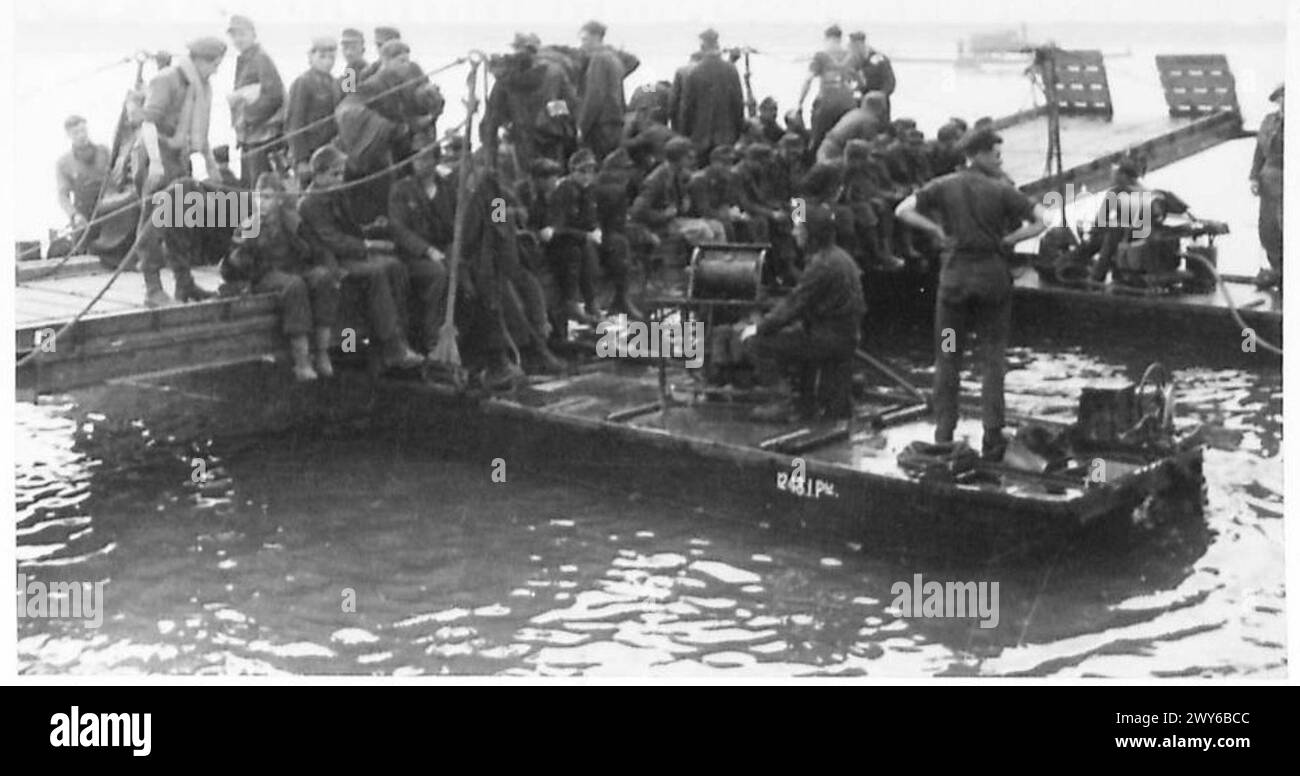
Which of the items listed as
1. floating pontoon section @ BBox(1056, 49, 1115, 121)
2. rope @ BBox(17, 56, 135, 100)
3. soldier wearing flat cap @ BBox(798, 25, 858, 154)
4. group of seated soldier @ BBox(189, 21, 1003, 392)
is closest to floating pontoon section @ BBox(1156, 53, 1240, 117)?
floating pontoon section @ BBox(1056, 49, 1115, 121)

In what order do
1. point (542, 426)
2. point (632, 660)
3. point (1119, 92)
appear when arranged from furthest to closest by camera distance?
1. point (1119, 92)
2. point (542, 426)
3. point (632, 660)

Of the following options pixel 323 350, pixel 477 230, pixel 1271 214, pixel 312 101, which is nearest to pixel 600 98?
pixel 312 101

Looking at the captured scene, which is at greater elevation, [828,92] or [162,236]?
[828,92]

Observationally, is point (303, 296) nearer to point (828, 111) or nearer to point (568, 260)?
point (568, 260)

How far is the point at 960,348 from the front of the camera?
9.87 m

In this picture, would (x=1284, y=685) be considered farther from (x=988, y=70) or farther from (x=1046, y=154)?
(x=1046, y=154)

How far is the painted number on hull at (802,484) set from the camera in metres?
10.1

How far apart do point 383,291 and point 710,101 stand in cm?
522

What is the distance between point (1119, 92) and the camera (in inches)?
886

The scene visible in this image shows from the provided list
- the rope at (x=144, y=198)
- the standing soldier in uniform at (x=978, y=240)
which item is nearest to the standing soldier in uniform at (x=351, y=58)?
the rope at (x=144, y=198)

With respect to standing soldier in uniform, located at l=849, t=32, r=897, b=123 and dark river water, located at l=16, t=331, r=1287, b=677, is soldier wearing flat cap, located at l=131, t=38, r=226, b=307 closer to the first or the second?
dark river water, located at l=16, t=331, r=1287, b=677

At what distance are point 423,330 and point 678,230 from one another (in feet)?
9.18
